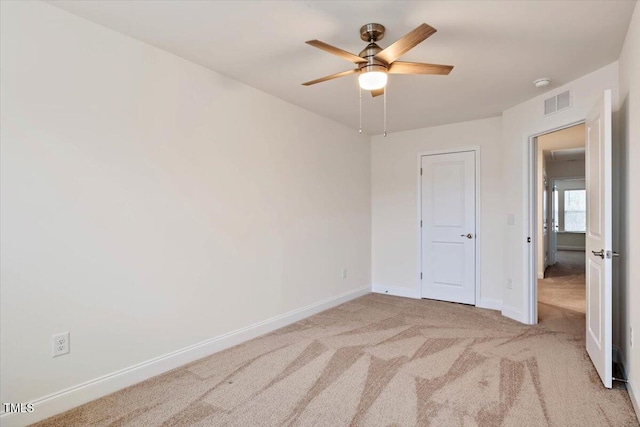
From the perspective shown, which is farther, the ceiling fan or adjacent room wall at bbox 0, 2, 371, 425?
the ceiling fan

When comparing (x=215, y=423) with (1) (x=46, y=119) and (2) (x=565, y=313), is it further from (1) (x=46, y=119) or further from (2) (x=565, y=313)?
(2) (x=565, y=313)

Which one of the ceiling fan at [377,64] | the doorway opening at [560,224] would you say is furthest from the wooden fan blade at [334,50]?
the doorway opening at [560,224]

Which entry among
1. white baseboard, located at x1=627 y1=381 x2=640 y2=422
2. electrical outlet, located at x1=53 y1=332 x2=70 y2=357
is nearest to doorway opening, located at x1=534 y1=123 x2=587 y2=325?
white baseboard, located at x1=627 y1=381 x2=640 y2=422

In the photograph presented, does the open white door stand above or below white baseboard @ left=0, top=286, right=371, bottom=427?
above

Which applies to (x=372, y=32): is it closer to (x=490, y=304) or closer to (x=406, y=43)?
(x=406, y=43)

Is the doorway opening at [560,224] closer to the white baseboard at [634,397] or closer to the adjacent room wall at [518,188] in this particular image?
the adjacent room wall at [518,188]

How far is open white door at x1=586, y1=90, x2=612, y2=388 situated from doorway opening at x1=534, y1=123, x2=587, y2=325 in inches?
18.2

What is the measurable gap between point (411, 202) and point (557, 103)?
2160 mm

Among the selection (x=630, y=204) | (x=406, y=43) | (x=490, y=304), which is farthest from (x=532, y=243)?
(x=406, y=43)

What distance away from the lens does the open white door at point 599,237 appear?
7.70 feet

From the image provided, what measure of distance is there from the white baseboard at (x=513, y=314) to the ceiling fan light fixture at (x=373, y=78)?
10.0ft

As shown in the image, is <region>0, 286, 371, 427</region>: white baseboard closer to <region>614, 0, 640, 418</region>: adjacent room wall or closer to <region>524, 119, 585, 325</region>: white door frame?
<region>524, 119, 585, 325</region>: white door frame

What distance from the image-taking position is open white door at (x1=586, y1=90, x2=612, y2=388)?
92.4 inches

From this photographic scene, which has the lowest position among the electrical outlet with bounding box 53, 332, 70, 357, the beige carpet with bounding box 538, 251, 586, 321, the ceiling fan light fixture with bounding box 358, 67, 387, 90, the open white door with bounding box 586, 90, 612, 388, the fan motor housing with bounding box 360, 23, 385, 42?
the beige carpet with bounding box 538, 251, 586, 321
